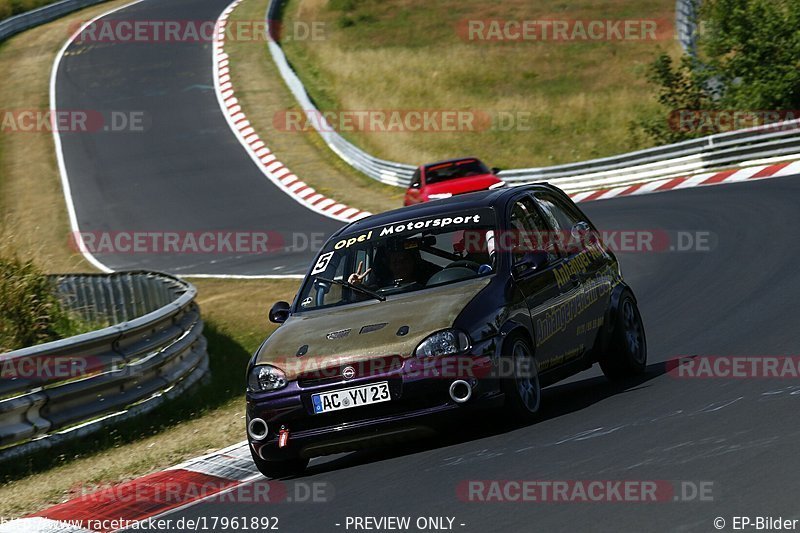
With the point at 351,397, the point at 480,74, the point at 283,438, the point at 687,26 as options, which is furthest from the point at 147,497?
the point at 480,74

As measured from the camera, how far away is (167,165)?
34906 millimetres

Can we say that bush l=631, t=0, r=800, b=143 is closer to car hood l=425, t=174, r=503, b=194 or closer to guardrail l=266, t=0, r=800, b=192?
guardrail l=266, t=0, r=800, b=192

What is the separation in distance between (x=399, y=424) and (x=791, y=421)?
2125mm

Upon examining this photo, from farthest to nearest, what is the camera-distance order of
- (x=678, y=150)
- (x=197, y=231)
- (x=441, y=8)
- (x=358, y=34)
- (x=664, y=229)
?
(x=441, y=8)
(x=358, y=34)
(x=197, y=231)
(x=678, y=150)
(x=664, y=229)

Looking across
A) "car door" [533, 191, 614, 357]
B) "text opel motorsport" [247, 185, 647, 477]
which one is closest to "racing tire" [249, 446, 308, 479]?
"text opel motorsport" [247, 185, 647, 477]

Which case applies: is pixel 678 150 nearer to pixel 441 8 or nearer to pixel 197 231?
pixel 197 231

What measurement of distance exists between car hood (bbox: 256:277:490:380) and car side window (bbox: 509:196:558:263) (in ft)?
1.63

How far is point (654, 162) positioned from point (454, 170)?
14.0 feet

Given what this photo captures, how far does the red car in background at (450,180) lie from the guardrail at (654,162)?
2.50 meters

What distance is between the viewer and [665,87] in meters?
32.7

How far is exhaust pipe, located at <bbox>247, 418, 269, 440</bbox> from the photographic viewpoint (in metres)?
7.38

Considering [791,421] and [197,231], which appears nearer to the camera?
[791,421]

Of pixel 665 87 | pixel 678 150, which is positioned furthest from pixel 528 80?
pixel 678 150

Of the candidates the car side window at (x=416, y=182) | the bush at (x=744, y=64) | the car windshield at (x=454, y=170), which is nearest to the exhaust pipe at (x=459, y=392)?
the car windshield at (x=454, y=170)
